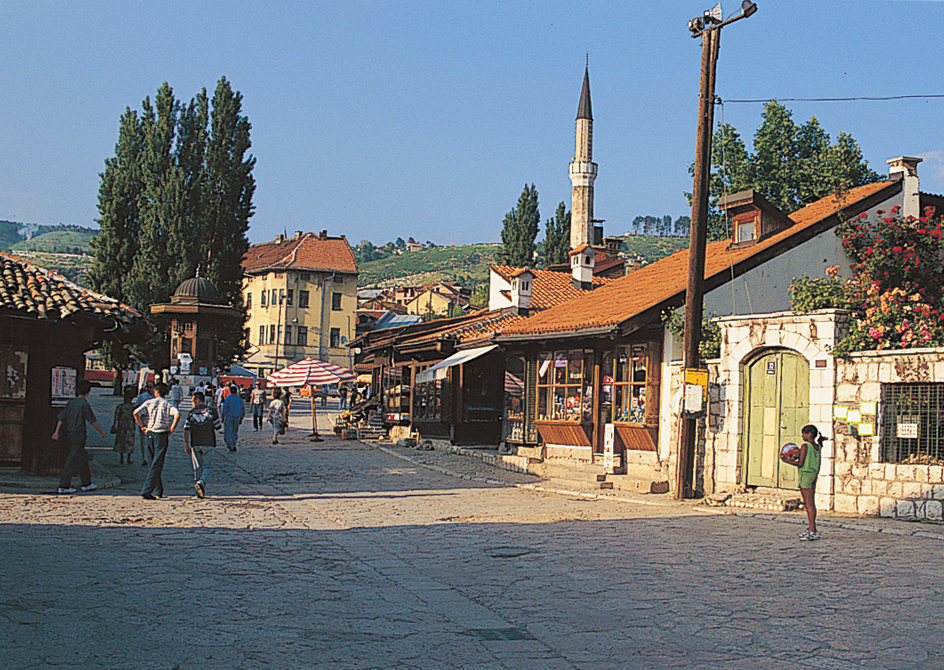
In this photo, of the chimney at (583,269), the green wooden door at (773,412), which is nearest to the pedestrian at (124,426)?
the green wooden door at (773,412)

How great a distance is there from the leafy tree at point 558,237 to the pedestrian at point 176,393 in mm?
34050

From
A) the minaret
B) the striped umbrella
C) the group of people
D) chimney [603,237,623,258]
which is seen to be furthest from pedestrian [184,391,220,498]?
the minaret

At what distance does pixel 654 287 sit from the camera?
21.0 m

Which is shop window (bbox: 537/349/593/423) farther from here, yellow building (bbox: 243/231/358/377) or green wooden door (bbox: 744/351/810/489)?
yellow building (bbox: 243/231/358/377)

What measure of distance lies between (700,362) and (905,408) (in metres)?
3.83

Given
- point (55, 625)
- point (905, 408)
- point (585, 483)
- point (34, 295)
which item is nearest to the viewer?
point (55, 625)

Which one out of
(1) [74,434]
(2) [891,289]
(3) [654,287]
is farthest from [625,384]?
(1) [74,434]

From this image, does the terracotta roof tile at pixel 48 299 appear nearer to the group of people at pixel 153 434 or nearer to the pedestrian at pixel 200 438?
the group of people at pixel 153 434

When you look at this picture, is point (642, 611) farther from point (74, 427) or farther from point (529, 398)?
point (529, 398)

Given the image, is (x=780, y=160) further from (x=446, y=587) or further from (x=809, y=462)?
(x=446, y=587)

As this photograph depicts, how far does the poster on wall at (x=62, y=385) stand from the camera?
1538 cm

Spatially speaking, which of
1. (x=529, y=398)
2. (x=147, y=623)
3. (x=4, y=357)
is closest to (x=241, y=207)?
(x=529, y=398)

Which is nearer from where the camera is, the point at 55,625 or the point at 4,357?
the point at 55,625

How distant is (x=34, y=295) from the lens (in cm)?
1484
